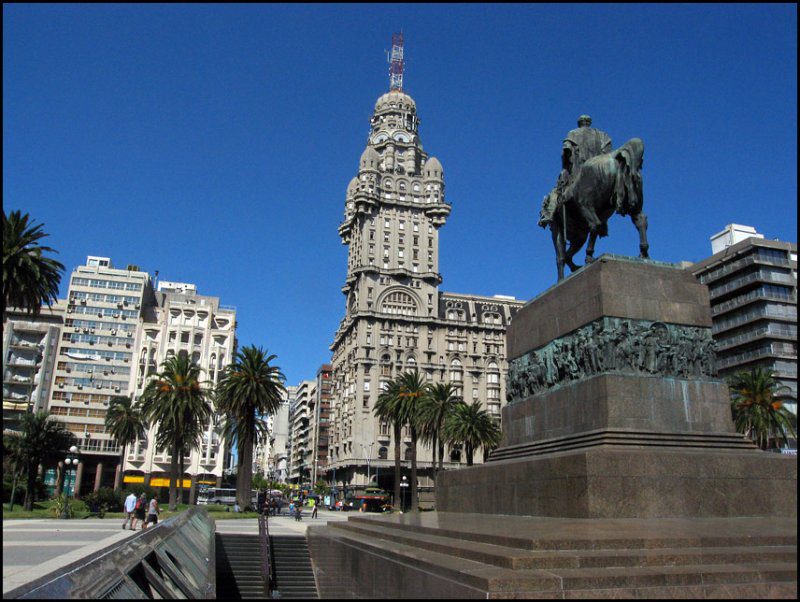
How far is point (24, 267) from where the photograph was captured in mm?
32469

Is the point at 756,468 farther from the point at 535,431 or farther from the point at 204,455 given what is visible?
the point at 204,455

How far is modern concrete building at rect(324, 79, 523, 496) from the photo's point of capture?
9319cm

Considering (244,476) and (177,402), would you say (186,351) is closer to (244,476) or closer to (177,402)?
(177,402)

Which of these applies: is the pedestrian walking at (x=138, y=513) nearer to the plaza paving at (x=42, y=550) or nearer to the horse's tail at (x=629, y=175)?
the plaza paving at (x=42, y=550)

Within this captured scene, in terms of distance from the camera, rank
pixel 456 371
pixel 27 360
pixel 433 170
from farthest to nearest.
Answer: pixel 433 170 → pixel 456 371 → pixel 27 360

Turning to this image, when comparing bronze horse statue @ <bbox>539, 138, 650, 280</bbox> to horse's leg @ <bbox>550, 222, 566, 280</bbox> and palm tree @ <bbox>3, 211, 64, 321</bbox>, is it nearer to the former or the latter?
horse's leg @ <bbox>550, 222, 566, 280</bbox>

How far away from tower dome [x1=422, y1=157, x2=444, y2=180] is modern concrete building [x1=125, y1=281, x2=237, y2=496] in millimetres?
39546

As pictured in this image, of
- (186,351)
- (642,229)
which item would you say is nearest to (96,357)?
(186,351)

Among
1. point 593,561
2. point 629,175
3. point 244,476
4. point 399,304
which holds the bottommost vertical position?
point 593,561

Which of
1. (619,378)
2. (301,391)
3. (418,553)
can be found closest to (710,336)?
(619,378)

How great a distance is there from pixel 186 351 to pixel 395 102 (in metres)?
57.7

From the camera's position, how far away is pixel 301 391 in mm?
168500

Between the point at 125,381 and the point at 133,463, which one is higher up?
the point at 125,381

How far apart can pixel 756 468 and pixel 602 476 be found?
11.4 feet
